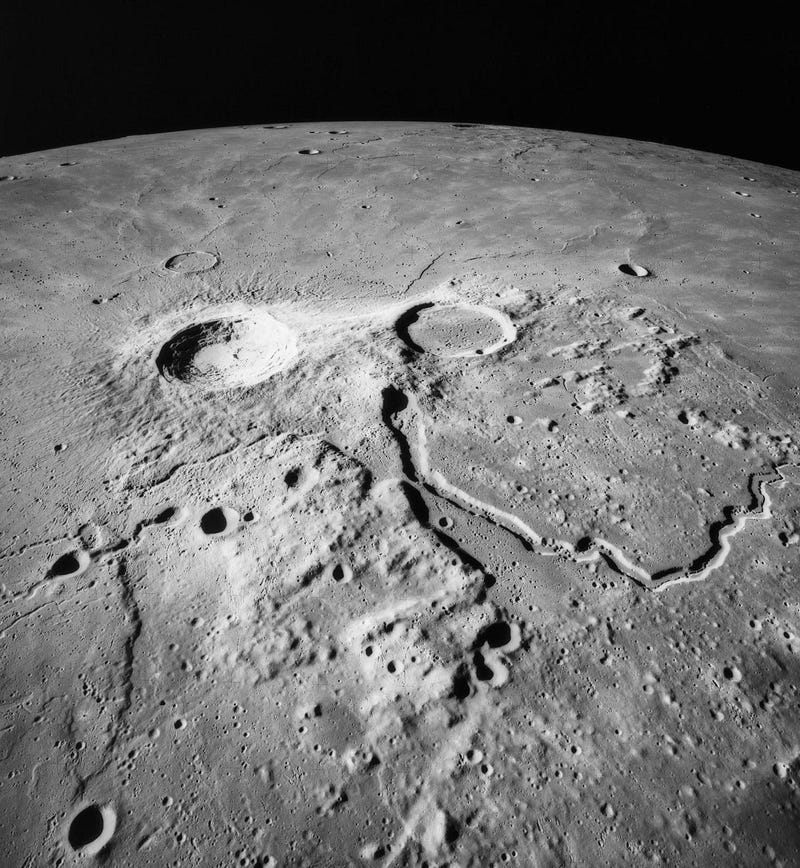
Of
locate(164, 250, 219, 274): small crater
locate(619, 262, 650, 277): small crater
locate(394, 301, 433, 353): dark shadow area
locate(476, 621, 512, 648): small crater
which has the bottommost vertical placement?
locate(164, 250, 219, 274): small crater

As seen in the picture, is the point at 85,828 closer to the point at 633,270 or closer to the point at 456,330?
the point at 456,330

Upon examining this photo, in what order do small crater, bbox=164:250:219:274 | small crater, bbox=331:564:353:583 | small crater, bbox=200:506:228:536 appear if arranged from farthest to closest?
small crater, bbox=164:250:219:274
small crater, bbox=200:506:228:536
small crater, bbox=331:564:353:583

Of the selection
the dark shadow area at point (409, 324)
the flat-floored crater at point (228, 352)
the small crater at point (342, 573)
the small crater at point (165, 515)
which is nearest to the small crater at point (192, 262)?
the flat-floored crater at point (228, 352)

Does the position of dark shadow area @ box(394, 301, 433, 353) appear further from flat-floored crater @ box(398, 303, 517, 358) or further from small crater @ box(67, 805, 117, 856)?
small crater @ box(67, 805, 117, 856)

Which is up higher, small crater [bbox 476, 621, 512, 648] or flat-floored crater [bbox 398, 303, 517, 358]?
flat-floored crater [bbox 398, 303, 517, 358]

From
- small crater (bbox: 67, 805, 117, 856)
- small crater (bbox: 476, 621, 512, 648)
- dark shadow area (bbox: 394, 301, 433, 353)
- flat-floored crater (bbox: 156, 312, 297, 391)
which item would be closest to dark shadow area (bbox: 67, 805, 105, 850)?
small crater (bbox: 67, 805, 117, 856)

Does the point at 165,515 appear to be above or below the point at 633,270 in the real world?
below

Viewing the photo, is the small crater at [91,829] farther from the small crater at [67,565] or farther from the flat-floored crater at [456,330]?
the flat-floored crater at [456,330]

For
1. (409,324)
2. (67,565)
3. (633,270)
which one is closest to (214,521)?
(67,565)

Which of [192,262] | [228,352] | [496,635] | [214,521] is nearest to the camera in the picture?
[496,635]
